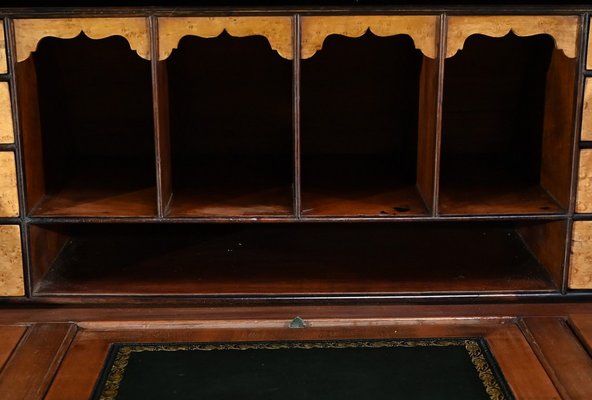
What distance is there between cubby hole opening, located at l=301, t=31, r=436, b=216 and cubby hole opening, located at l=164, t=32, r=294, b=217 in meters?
0.08

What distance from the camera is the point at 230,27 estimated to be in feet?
6.98

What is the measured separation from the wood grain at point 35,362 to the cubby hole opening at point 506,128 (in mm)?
1038

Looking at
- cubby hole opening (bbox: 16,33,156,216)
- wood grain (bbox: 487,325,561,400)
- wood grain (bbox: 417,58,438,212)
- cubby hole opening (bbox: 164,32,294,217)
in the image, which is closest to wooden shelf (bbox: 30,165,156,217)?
cubby hole opening (bbox: 16,33,156,216)

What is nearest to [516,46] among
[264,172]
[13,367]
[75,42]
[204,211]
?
[264,172]

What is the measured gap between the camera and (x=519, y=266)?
2.48 metres

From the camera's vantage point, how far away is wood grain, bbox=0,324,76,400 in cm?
186

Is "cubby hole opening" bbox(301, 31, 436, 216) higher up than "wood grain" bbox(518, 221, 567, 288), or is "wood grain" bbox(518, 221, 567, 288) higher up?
"cubby hole opening" bbox(301, 31, 436, 216)

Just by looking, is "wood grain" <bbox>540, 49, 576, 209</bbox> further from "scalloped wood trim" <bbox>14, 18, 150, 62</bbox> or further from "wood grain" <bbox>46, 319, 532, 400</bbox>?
"scalloped wood trim" <bbox>14, 18, 150, 62</bbox>

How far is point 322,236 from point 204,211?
1.84ft

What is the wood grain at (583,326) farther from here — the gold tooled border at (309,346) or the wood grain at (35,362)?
the wood grain at (35,362)

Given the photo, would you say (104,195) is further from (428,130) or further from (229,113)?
(428,130)

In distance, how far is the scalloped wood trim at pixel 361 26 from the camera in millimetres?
2121

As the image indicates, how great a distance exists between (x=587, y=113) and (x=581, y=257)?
1.26 ft

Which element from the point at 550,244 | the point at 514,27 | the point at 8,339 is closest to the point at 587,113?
the point at 514,27
